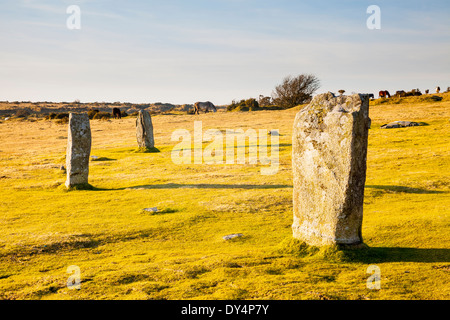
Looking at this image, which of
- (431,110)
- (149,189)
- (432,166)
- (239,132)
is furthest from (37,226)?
(431,110)

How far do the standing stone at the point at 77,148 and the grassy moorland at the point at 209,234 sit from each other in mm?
1046

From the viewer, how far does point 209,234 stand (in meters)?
14.0

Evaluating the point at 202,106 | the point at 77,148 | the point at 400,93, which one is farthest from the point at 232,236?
the point at 202,106

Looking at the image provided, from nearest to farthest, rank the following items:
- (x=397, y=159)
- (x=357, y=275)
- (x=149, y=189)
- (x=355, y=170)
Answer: (x=357, y=275)
(x=355, y=170)
(x=149, y=189)
(x=397, y=159)

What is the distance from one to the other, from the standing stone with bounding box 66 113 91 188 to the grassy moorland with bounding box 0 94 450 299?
3.43 ft

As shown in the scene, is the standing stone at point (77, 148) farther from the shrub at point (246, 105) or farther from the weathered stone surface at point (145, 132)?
the shrub at point (246, 105)

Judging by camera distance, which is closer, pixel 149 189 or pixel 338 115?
pixel 338 115

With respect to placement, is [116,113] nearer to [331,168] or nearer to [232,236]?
[232,236]

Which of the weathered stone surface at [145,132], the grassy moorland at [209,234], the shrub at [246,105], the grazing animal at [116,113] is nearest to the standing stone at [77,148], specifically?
the grassy moorland at [209,234]

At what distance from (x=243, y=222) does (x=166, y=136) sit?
35.3 m

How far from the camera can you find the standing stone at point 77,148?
21.8 metres

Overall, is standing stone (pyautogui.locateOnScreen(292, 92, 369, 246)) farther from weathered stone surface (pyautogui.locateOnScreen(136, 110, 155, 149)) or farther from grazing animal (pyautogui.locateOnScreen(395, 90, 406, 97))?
Answer: grazing animal (pyautogui.locateOnScreen(395, 90, 406, 97))
